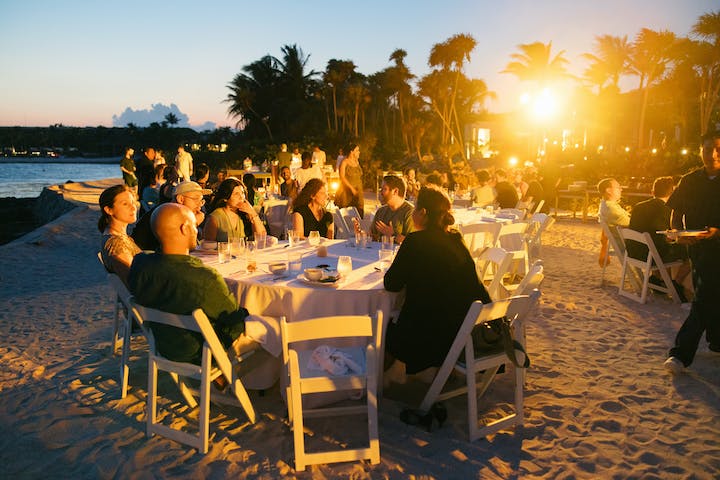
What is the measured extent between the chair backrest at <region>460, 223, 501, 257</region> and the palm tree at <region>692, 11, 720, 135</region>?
2439 cm

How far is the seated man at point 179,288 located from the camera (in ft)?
8.85

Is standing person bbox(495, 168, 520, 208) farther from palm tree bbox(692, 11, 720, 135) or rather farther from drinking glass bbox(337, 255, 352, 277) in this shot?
palm tree bbox(692, 11, 720, 135)

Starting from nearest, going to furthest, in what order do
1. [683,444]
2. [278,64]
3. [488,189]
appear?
[683,444]
[488,189]
[278,64]

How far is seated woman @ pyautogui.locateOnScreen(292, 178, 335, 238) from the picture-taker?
17.5 ft

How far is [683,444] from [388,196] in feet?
10.5

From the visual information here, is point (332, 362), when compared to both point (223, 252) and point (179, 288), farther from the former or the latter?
point (223, 252)

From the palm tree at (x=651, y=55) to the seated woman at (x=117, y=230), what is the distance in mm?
27268

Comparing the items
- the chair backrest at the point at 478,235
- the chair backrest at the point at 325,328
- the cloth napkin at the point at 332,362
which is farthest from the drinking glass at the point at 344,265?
the chair backrest at the point at 478,235

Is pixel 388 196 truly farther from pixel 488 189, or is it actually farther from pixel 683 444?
pixel 488 189

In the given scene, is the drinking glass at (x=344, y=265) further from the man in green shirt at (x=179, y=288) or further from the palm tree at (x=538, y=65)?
the palm tree at (x=538, y=65)

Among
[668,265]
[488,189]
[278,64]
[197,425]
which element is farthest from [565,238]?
[278,64]

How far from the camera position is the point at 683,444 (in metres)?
2.87

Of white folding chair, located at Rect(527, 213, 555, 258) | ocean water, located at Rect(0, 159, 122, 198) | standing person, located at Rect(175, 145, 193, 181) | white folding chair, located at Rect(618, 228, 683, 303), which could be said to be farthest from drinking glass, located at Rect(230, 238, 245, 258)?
ocean water, located at Rect(0, 159, 122, 198)

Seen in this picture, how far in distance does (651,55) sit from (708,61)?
8.79 feet
